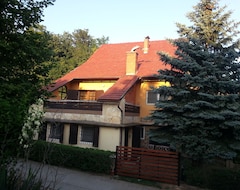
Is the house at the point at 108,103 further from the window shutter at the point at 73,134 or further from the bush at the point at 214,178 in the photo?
the bush at the point at 214,178

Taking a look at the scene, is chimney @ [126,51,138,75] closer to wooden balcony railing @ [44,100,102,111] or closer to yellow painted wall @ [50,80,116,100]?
yellow painted wall @ [50,80,116,100]

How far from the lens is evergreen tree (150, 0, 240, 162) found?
10555 millimetres

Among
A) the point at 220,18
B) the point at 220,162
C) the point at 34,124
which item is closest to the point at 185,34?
Result: the point at 220,18

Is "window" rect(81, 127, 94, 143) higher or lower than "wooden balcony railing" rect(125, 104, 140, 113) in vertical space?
lower

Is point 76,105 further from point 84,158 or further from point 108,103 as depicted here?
point 84,158

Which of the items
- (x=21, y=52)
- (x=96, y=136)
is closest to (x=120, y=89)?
(x=96, y=136)

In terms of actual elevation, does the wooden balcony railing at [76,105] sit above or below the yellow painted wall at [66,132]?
above

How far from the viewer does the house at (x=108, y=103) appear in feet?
48.9

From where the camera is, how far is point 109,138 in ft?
48.6

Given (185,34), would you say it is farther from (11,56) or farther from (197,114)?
(11,56)

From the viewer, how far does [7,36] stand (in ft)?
27.1

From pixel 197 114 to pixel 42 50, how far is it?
305 inches

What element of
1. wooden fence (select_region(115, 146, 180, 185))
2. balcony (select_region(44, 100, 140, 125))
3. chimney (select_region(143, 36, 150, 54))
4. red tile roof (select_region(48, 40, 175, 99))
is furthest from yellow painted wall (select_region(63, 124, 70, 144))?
chimney (select_region(143, 36, 150, 54))

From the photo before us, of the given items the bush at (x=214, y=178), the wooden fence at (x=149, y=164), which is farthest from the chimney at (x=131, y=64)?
the bush at (x=214, y=178)
